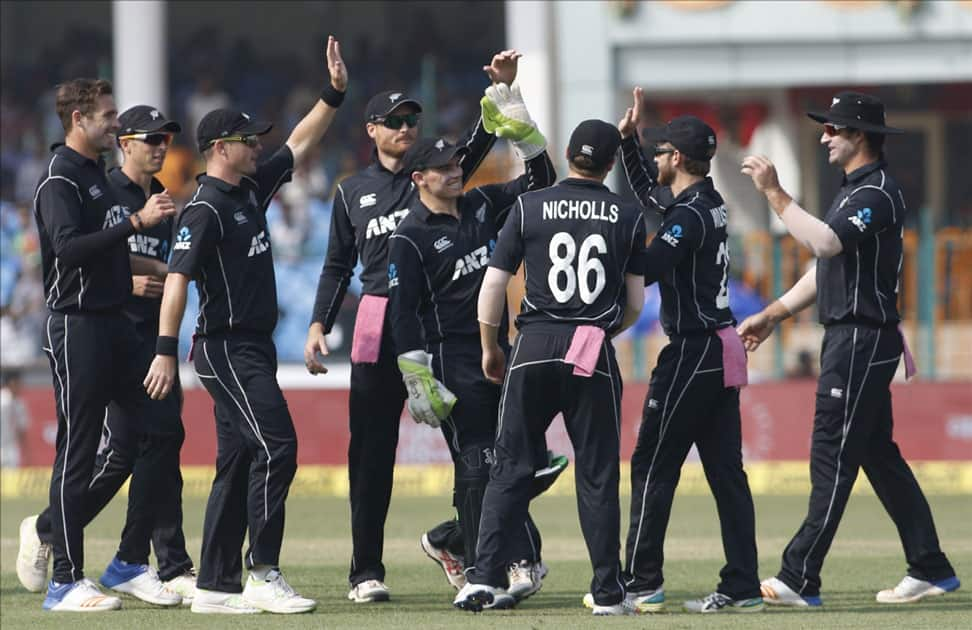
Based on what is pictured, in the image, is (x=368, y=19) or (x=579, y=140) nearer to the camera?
(x=579, y=140)

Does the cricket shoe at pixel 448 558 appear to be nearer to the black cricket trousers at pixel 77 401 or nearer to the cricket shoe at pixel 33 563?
the black cricket trousers at pixel 77 401

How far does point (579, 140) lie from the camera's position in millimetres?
8180

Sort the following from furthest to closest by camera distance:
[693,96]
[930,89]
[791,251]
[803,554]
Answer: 1. [930,89]
2. [693,96]
3. [791,251]
4. [803,554]

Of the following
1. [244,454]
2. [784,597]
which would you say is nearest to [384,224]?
[244,454]

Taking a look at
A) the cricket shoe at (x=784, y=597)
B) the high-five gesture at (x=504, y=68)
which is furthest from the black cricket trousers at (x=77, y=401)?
the cricket shoe at (x=784, y=597)

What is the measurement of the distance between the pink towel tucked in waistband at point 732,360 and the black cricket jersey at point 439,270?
1.14 meters

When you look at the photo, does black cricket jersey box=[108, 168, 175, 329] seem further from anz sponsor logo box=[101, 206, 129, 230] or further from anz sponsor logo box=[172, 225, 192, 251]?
anz sponsor logo box=[172, 225, 192, 251]

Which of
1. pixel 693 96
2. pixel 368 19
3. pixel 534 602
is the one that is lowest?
pixel 534 602

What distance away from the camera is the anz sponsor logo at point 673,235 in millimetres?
8398

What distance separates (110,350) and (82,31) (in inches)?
779

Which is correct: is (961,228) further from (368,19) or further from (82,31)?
(82,31)

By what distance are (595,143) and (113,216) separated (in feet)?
8.25

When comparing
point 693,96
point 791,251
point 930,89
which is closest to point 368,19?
point 693,96

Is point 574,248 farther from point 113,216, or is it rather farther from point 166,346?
point 113,216
